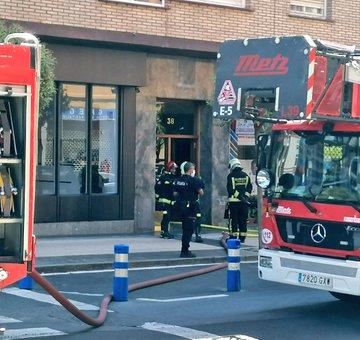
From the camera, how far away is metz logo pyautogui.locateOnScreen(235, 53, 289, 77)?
1092 cm

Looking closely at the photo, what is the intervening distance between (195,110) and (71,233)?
16.6 feet

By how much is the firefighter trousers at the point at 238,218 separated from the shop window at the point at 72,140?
3572mm

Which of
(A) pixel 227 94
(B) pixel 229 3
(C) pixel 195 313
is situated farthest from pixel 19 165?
(B) pixel 229 3

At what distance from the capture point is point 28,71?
29.4ft

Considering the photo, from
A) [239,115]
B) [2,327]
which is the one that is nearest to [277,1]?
[239,115]

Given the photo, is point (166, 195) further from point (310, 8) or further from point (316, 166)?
point (316, 166)

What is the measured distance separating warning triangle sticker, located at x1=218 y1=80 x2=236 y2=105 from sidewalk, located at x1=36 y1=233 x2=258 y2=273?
5393 mm

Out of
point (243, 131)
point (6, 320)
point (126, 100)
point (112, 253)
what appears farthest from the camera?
point (243, 131)

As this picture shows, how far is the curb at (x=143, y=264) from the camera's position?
15806 millimetres

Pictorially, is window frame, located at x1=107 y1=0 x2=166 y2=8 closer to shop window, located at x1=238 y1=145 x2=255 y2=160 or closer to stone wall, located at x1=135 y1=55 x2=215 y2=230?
stone wall, located at x1=135 y1=55 x2=215 y2=230

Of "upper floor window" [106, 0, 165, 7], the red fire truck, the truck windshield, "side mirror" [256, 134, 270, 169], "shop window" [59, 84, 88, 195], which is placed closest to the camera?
the red fire truck

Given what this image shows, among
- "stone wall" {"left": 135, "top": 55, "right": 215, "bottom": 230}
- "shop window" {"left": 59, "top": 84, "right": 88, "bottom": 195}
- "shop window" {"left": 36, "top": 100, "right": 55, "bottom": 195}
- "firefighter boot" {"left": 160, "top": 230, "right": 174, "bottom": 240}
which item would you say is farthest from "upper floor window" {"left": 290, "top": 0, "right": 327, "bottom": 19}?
"shop window" {"left": 36, "top": 100, "right": 55, "bottom": 195}

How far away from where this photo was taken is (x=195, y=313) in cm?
1190

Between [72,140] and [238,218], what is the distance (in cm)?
421
